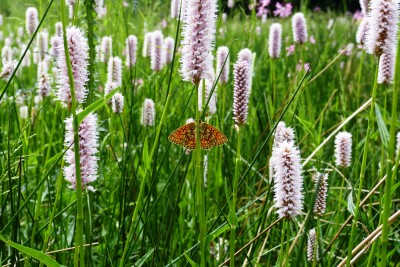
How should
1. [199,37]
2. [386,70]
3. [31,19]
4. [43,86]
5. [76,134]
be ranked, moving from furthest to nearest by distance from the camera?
[31,19]
[43,86]
[386,70]
[199,37]
[76,134]

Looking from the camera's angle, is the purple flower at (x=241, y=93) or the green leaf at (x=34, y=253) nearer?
the green leaf at (x=34, y=253)

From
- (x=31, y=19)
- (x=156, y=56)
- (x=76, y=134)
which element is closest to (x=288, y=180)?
(x=76, y=134)

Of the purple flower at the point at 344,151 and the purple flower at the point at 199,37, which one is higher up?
the purple flower at the point at 199,37

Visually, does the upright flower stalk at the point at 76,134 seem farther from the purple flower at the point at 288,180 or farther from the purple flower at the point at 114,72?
the purple flower at the point at 114,72

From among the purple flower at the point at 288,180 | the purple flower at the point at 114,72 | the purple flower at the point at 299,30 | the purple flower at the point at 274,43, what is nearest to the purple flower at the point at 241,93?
the purple flower at the point at 288,180

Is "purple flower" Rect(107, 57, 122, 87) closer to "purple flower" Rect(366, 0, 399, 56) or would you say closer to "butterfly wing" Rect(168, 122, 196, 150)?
"butterfly wing" Rect(168, 122, 196, 150)

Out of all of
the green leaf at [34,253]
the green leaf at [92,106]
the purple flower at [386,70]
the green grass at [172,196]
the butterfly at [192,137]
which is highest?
the green leaf at [92,106]

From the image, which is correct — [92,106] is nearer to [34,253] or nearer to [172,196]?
[34,253]

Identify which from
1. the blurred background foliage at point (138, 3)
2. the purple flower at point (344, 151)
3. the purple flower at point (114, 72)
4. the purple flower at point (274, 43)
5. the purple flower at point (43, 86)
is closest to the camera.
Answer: the purple flower at point (344, 151)

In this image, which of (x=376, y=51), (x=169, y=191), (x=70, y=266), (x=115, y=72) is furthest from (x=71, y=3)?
(x=376, y=51)

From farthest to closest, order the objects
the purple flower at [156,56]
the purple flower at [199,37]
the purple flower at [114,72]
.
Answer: the purple flower at [156,56] → the purple flower at [114,72] → the purple flower at [199,37]
